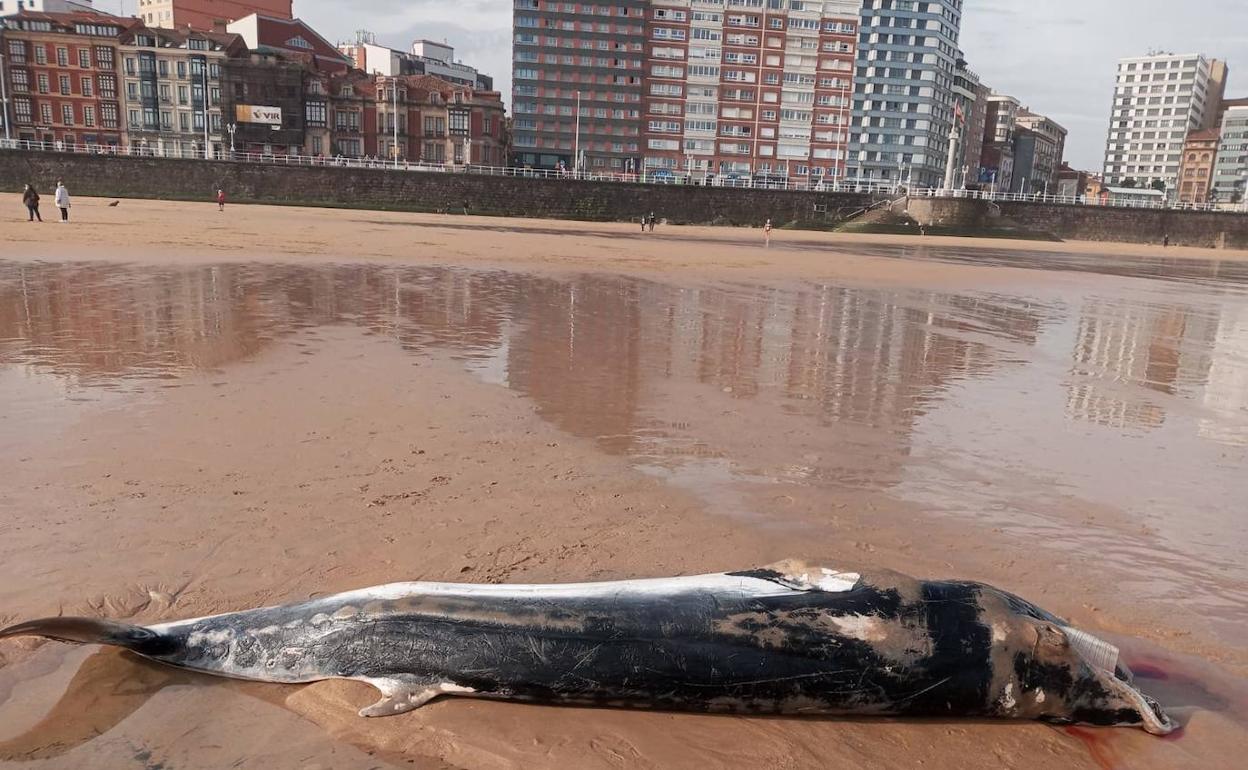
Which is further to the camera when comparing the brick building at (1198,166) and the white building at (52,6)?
the brick building at (1198,166)

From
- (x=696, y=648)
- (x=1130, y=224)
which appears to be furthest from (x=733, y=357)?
(x=1130, y=224)

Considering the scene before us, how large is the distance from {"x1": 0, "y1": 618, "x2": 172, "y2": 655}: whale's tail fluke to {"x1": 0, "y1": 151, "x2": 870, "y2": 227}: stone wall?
67424 millimetres

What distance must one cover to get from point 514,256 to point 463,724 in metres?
26.5

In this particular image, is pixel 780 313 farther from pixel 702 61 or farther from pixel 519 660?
pixel 702 61

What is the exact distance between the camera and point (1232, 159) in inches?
6511

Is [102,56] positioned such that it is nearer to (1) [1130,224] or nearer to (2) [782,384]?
(2) [782,384]

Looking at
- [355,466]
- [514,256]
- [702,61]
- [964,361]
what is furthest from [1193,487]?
[702,61]

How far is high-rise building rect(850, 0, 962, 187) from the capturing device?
122750mm

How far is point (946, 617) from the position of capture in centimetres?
401

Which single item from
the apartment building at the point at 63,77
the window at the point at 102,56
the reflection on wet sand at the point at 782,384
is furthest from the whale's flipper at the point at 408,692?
the window at the point at 102,56

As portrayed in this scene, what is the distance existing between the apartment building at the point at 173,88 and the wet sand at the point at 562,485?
8464cm

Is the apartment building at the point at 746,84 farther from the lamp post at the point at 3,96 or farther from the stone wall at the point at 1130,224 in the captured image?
the lamp post at the point at 3,96

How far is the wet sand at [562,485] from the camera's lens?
3.88 m

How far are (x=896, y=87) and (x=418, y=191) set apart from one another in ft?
279
